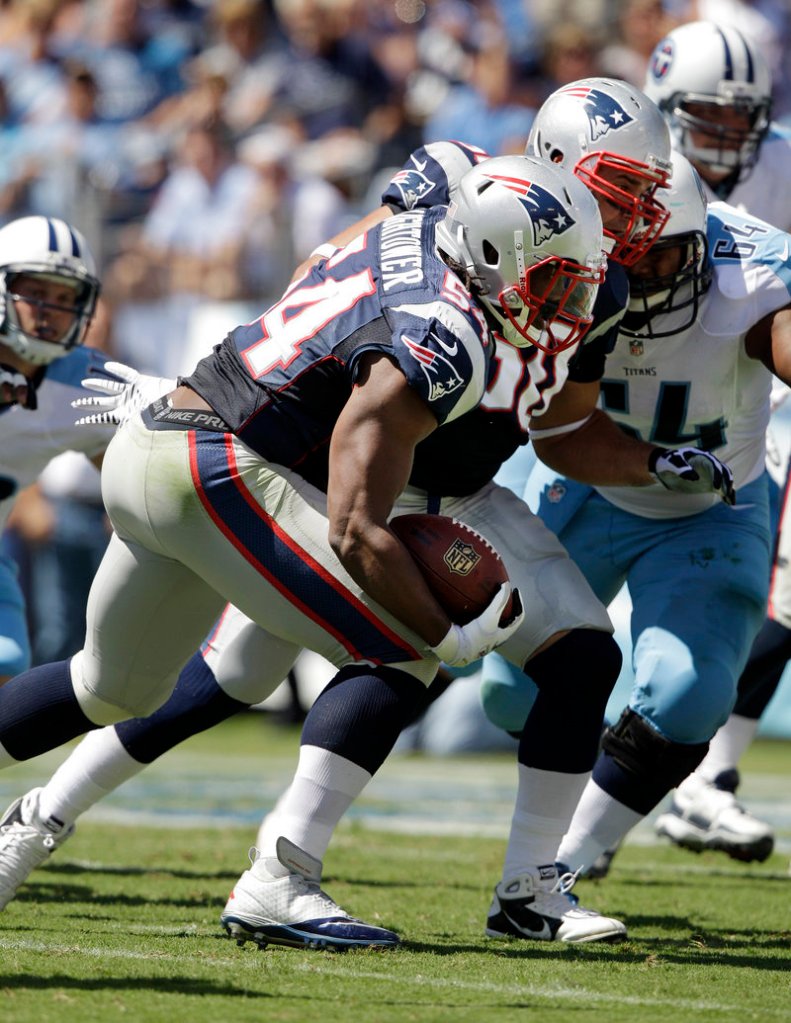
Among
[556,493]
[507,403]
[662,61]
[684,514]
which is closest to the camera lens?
[507,403]

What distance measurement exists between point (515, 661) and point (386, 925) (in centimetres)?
69

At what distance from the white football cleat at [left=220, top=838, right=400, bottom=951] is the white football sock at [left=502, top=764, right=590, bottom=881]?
461 mm

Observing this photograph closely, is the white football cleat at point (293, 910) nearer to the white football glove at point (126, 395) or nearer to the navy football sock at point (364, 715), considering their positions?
the navy football sock at point (364, 715)

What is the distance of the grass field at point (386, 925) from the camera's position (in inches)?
112

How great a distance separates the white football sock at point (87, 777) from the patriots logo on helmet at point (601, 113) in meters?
1.88

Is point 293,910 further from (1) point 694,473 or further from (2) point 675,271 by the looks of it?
(2) point 675,271

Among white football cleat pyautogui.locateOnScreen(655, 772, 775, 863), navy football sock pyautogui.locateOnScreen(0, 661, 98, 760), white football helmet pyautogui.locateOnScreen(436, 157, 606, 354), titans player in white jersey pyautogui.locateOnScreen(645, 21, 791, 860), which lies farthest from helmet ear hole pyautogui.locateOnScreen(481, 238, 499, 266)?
white football cleat pyautogui.locateOnScreen(655, 772, 775, 863)

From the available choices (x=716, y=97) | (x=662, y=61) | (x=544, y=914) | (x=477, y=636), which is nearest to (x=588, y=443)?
(x=477, y=636)

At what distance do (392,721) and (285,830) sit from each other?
31cm

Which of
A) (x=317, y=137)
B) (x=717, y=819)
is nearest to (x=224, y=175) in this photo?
(x=317, y=137)

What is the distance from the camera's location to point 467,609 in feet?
10.9

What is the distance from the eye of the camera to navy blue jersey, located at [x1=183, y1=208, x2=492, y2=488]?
3.19 m

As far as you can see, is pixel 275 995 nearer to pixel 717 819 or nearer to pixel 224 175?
pixel 717 819

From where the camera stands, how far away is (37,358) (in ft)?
15.8
